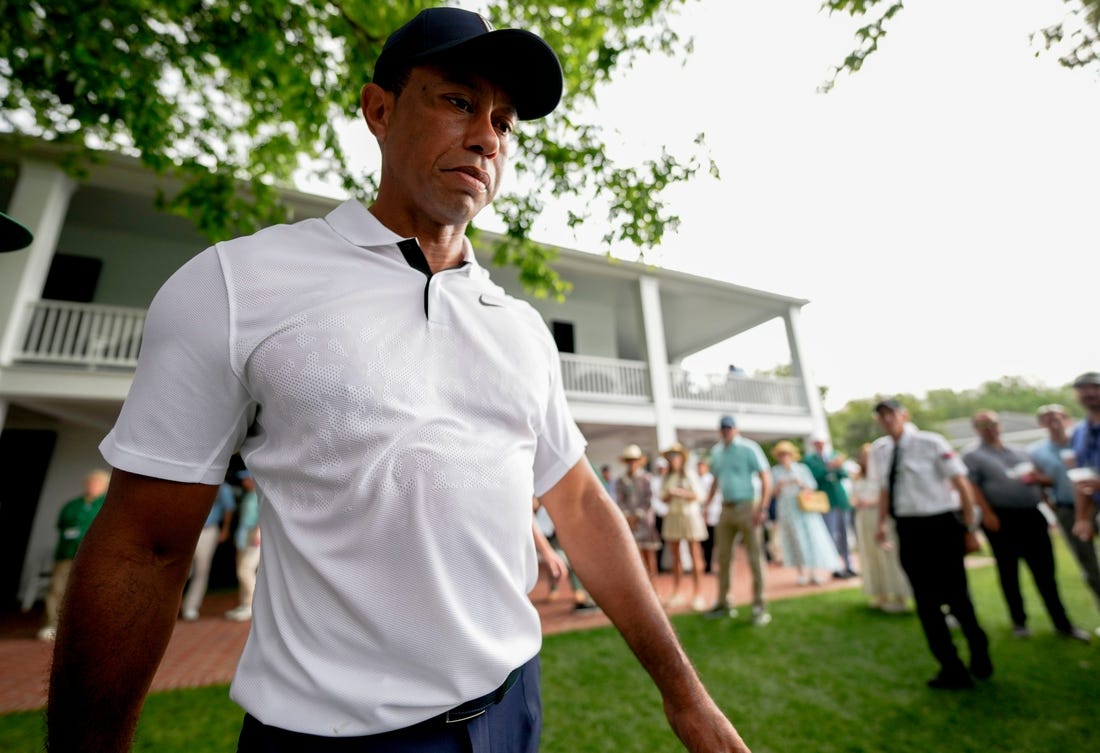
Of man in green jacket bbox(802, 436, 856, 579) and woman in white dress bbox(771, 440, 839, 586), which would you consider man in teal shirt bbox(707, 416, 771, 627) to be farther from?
man in green jacket bbox(802, 436, 856, 579)

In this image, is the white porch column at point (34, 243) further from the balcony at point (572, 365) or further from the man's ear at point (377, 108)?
the man's ear at point (377, 108)

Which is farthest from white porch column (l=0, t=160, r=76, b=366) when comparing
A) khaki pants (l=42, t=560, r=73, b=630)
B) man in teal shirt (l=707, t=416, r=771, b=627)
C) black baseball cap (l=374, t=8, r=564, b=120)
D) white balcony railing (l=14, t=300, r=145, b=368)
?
man in teal shirt (l=707, t=416, r=771, b=627)

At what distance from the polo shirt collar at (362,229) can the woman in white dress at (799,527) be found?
8175mm

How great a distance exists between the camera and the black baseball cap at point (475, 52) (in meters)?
1.10

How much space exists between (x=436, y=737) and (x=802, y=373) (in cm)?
1620

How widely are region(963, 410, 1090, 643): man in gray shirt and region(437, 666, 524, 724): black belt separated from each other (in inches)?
239

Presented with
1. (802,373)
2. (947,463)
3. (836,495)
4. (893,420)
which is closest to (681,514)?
(893,420)

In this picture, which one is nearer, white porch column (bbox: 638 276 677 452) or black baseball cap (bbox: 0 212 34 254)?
black baseball cap (bbox: 0 212 34 254)

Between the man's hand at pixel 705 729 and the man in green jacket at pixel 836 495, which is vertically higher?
the man in green jacket at pixel 836 495

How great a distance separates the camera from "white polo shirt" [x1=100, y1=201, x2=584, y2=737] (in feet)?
2.72

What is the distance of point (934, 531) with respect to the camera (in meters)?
4.26

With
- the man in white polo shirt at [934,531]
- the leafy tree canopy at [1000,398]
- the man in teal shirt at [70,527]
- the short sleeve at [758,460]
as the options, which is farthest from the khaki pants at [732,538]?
the leafy tree canopy at [1000,398]

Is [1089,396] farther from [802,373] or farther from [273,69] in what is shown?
[802,373]

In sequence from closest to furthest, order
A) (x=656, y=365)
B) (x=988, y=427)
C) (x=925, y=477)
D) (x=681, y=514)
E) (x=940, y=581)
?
(x=940, y=581) < (x=925, y=477) < (x=988, y=427) < (x=681, y=514) < (x=656, y=365)
